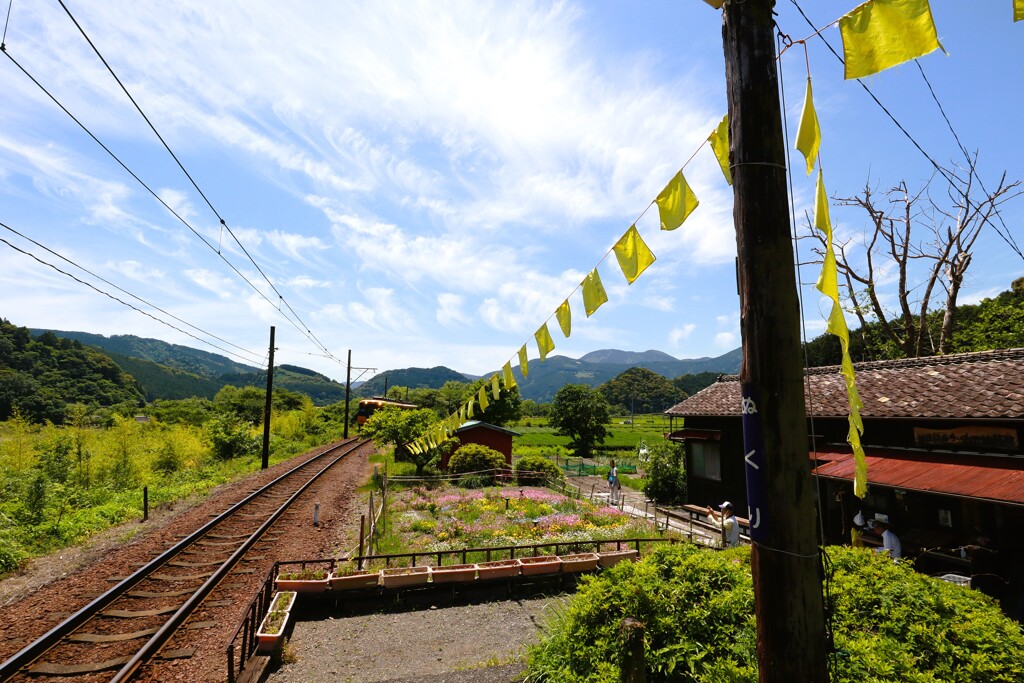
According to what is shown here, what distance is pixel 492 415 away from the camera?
151 ft

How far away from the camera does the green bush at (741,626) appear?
3.54 meters

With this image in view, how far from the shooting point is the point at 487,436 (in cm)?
2756

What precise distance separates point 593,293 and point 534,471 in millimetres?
20483

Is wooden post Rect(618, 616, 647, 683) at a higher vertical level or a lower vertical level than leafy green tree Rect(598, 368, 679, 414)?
lower

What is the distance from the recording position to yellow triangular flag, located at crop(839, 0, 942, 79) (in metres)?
2.61

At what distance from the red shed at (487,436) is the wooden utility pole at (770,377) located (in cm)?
2425

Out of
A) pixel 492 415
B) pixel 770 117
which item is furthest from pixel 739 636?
pixel 492 415

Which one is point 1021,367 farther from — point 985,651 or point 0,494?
point 0,494

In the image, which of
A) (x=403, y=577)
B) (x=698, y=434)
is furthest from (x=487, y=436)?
(x=403, y=577)

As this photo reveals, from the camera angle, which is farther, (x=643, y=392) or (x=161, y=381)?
(x=643, y=392)

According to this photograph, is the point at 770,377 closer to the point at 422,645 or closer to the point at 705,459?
the point at 422,645

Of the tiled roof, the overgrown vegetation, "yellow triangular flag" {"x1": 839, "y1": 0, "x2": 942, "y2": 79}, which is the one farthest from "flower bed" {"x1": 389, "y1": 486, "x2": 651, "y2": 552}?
"yellow triangular flag" {"x1": 839, "y1": 0, "x2": 942, "y2": 79}

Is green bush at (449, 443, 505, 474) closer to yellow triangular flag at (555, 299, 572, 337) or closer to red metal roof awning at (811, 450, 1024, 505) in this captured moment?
red metal roof awning at (811, 450, 1024, 505)

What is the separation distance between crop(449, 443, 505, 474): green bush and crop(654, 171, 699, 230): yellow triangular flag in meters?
21.2
